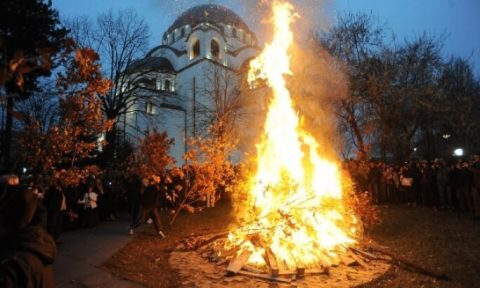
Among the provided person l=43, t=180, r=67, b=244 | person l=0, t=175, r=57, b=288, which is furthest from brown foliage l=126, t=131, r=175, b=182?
person l=0, t=175, r=57, b=288

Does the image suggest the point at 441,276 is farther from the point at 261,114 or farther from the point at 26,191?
the point at 261,114

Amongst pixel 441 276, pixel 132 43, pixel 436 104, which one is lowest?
pixel 441 276

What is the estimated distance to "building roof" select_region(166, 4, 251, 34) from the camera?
53219 millimetres

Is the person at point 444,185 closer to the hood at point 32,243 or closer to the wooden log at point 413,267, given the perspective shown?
the wooden log at point 413,267

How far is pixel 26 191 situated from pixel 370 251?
8.05 m

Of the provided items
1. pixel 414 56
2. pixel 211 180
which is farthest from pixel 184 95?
pixel 211 180

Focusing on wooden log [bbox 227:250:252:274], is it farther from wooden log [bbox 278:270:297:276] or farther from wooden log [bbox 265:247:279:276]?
wooden log [bbox 278:270:297:276]

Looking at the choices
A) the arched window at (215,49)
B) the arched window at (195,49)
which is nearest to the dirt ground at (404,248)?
the arched window at (215,49)

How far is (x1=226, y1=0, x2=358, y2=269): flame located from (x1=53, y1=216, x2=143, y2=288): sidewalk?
2.97 m

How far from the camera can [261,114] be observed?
37.8 metres

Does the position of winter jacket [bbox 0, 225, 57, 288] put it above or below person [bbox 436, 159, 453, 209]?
below

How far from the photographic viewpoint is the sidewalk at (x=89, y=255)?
22.7 ft

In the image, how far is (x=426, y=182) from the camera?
1628 cm

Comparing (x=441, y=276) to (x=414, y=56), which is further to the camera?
(x=414, y=56)
